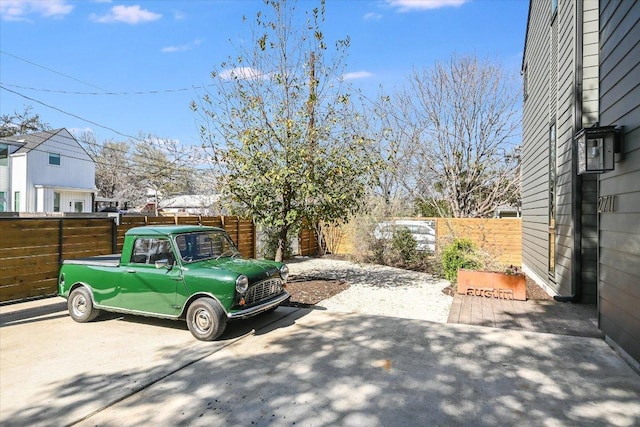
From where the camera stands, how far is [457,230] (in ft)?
42.5

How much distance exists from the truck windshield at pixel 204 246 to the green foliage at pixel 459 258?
4.90m

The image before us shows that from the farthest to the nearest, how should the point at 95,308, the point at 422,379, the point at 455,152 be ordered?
the point at 455,152 → the point at 95,308 → the point at 422,379

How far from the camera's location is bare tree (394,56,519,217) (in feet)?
56.9

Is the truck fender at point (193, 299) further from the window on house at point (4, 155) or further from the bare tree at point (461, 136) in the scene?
the window on house at point (4, 155)

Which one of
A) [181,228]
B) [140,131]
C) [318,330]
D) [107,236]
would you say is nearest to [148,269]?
[181,228]

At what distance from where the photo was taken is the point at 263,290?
502 centimetres

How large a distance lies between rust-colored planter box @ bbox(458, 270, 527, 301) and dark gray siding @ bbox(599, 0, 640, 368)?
2126 mm

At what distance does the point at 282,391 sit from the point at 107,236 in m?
6.19

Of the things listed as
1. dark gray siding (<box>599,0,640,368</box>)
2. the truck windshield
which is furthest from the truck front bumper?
dark gray siding (<box>599,0,640,368</box>)

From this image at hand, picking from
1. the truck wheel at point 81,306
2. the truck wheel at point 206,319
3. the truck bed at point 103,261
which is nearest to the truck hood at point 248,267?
the truck wheel at point 206,319

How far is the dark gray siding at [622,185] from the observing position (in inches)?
140

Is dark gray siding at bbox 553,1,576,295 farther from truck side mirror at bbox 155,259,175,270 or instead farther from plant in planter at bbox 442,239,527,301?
truck side mirror at bbox 155,259,175,270

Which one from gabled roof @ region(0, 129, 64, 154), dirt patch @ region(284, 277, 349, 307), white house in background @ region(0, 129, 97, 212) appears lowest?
dirt patch @ region(284, 277, 349, 307)

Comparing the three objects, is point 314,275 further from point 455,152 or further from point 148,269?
point 455,152
